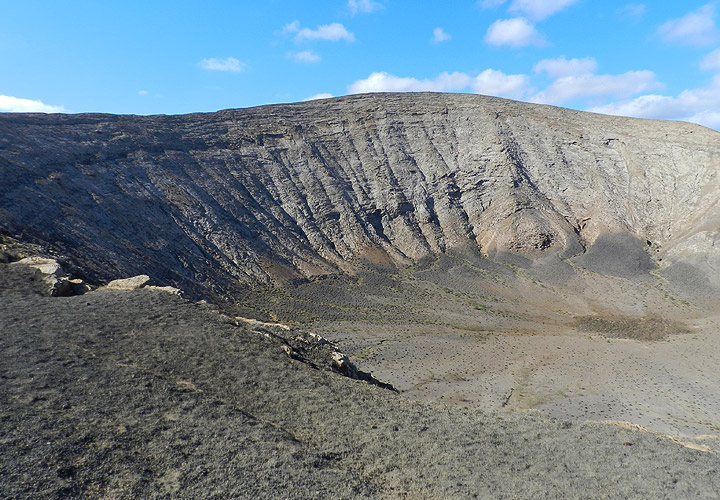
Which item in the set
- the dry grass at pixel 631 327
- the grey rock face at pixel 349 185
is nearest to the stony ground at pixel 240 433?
the grey rock face at pixel 349 185

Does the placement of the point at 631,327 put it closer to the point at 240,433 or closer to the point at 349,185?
the point at 349,185

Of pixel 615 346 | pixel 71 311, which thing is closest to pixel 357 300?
pixel 615 346

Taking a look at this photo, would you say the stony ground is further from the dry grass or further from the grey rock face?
the dry grass

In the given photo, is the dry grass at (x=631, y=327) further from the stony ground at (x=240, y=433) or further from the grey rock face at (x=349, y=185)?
the stony ground at (x=240, y=433)

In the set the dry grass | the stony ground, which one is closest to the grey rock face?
the dry grass

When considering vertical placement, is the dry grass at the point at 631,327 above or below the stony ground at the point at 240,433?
below

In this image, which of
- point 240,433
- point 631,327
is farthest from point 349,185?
point 240,433
